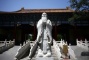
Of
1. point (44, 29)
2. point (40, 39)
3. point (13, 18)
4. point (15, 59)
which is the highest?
point (13, 18)

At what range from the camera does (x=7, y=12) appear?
2395 centimetres

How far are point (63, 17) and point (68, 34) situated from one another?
3.56 metres

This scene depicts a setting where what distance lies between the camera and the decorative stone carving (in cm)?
639

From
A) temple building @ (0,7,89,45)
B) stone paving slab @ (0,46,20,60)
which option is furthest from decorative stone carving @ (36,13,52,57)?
temple building @ (0,7,89,45)

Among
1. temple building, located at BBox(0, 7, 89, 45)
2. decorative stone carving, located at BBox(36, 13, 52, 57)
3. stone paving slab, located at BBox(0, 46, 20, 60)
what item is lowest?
stone paving slab, located at BBox(0, 46, 20, 60)

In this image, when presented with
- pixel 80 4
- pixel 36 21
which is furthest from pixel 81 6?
pixel 36 21

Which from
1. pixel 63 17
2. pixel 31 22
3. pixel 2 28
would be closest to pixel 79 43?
pixel 63 17

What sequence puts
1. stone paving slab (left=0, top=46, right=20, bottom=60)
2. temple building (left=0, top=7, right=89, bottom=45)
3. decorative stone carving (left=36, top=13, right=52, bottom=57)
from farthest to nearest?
temple building (left=0, top=7, right=89, bottom=45) < stone paving slab (left=0, top=46, right=20, bottom=60) < decorative stone carving (left=36, top=13, right=52, bottom=57)

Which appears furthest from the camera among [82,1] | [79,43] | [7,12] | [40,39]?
[7,12]

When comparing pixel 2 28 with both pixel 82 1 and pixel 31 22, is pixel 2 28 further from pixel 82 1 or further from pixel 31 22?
pixel 82 1

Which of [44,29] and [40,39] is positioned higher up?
[44,29]

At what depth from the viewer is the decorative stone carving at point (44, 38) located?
639cm

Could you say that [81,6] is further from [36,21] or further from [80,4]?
[36,21]

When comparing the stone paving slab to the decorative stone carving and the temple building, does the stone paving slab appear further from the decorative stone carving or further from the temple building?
the temple building
